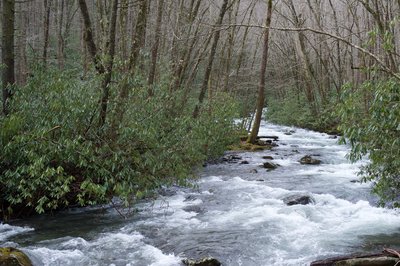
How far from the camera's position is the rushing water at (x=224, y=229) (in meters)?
7.06

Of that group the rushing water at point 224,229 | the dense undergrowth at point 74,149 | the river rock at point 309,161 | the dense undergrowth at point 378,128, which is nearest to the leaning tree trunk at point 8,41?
the dense undergrowth at point 74,149

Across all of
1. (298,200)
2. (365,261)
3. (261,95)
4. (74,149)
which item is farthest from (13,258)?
(261,95)

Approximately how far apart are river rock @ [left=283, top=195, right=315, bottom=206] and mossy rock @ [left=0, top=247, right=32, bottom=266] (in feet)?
19.7

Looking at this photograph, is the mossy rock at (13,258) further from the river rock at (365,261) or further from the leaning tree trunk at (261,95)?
the leaning tree trunk at (261,95)

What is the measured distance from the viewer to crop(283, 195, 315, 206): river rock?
1014 cm

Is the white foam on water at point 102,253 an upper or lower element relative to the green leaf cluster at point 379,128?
lower

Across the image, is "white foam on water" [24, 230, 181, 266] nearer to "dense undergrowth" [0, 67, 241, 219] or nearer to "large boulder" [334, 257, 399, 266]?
"dense undergrowth" [0, 67, 241, 219]

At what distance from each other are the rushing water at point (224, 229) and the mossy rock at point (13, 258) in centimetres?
42

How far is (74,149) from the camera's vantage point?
7797 millimetres

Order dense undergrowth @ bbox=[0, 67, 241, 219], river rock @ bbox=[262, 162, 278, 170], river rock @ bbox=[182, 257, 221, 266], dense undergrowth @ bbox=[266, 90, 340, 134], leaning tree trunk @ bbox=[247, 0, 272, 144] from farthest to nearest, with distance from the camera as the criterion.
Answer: dense undergrowth @ bbox=[266, 90, 340, 134] < leaning tree trunk @ bbox=[247, 0, 272, 144] < river rock @ bbox=[262, 162, 278, 170] < dense undergrowth @ bbox=[0, 67, 241, 219] < river rock @ bbox=[182, 257, 221, 266]

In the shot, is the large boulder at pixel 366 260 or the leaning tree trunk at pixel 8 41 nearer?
the large boulder at pixel 366 260

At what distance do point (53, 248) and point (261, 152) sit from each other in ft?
41.6

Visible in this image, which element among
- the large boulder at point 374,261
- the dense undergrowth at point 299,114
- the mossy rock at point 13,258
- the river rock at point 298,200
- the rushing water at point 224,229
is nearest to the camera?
the large boulder at point 374,261

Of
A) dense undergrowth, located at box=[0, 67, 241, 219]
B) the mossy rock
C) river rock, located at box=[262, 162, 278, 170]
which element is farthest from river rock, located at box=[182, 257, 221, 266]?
river rock, located at box=[262, 162, 278, 170]
